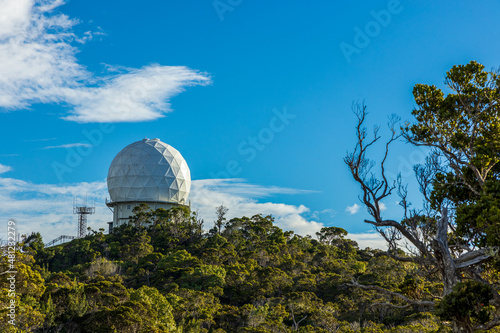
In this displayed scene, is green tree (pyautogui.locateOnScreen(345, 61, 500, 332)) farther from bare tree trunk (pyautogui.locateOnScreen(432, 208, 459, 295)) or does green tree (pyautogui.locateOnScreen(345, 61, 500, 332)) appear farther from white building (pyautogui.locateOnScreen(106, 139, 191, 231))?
white building (pyautogui.locateOnScreen(106, 139, 191, 231))

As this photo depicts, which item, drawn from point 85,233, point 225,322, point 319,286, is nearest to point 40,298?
point 225,322

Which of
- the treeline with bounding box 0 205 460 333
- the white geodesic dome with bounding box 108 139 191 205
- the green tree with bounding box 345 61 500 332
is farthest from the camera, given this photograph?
the white geodesic dome with bounding box 108 139 191 205

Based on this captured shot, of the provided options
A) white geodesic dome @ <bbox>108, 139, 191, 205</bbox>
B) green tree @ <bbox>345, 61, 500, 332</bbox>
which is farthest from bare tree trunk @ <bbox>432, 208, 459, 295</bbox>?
white geodesic dome @ <bbox>108, 139, 191, 205</bbox>

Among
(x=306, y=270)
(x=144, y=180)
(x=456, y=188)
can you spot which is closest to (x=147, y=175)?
(x=144, y=180)

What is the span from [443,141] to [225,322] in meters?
18.6

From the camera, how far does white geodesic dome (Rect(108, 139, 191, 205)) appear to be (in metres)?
52.6

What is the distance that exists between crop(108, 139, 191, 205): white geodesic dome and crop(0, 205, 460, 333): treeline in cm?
274

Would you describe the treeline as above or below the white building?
below

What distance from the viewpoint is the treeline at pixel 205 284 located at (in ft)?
72.4

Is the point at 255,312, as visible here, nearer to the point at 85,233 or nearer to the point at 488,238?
the point at 488,238

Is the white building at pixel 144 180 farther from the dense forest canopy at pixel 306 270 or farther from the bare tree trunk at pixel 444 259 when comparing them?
the bare tree trunk at pixel 444 259

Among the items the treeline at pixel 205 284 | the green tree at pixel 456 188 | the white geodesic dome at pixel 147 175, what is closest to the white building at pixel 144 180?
the white geodesic dome at pixel 147 175

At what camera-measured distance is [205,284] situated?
1266 inches

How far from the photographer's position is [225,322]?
26.6 meters
